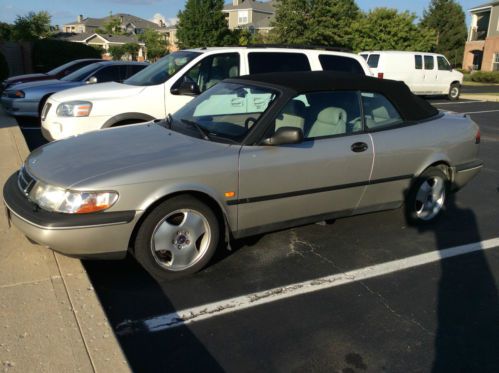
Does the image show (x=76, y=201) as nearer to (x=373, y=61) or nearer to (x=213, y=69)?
(x=213, y=69)

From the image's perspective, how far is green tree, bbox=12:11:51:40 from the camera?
35.6 m

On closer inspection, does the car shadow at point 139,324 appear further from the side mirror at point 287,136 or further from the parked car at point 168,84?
the parked car at point 168,84

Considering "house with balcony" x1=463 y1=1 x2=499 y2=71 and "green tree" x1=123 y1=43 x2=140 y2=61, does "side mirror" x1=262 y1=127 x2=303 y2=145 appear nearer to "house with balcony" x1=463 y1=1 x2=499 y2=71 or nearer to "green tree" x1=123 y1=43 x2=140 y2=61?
"house with balcony" x1=463 y1=1 x2=499 y2=71

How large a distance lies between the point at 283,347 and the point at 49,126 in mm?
5084

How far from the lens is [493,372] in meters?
2.79

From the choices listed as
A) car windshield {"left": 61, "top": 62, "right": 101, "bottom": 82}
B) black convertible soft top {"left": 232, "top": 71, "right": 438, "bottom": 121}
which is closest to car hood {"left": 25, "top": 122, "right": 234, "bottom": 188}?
black convertible soft top {"left": 232, "top": 71, "right": 438, "bottom": 121}

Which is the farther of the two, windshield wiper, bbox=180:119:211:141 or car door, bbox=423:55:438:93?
car door, bbox=423:55:438:93

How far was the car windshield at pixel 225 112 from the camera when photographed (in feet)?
13.4

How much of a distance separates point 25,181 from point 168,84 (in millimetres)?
3390

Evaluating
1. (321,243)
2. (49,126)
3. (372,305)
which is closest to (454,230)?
(321,243)

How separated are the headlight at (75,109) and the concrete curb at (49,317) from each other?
2.64 m

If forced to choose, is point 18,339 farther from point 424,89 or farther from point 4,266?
point 424,89

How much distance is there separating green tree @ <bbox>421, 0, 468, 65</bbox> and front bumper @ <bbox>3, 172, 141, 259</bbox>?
2243 inches

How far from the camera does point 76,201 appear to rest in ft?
10.8
